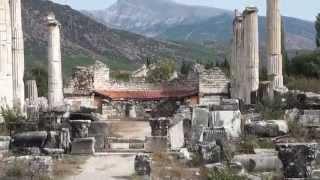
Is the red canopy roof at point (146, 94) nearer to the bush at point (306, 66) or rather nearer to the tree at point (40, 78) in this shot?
the bush at point (306, 66)

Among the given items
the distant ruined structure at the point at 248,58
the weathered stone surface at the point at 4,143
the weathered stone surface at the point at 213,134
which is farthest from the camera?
the distant ruined structure at the point at 248,58

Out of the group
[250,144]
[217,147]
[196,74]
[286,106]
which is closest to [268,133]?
[250,144]

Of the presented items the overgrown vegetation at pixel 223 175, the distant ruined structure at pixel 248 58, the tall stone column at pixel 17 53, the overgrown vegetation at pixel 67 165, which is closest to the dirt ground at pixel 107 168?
the overgrown vegetation at pixel 67 165

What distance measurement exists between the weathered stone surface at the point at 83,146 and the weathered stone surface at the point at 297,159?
630 cm

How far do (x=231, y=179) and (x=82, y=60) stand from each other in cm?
12543

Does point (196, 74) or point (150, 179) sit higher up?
point (196, 74)

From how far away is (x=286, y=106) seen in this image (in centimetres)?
2355

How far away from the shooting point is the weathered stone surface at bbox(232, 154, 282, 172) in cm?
1548

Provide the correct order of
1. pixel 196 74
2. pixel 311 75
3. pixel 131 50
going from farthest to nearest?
pixel 131 50 < pixel 311 75 < pixel 196 74

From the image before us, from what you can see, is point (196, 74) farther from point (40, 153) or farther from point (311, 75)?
point (40, 153)

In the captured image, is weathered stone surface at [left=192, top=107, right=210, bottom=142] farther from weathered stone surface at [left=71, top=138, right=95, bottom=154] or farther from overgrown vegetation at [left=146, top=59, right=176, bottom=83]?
overgrown vegetation at [left=146, top=59, right=176, bottom=83]

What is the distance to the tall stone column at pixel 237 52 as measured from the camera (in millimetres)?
39000

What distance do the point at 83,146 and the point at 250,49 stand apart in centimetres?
1879

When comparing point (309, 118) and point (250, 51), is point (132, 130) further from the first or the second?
point (250, 51)
